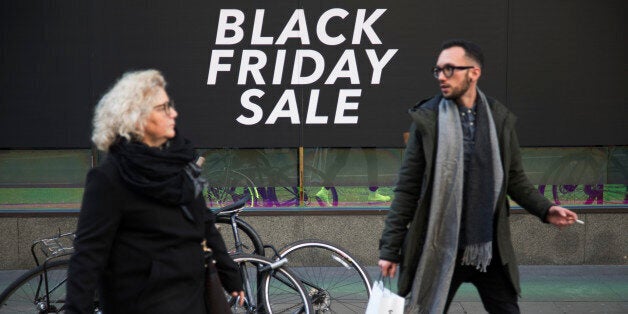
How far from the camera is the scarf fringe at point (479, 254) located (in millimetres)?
4078

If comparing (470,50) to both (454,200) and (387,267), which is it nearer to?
(454,200)

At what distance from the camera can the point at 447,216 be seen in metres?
4.07

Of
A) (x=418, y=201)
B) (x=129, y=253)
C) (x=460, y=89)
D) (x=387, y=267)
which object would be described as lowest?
(x=387, y=267)

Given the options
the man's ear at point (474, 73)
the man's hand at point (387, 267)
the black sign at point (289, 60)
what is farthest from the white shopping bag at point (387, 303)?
the black sign at point (289, 60)

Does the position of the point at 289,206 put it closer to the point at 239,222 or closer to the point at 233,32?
the point at 233,32

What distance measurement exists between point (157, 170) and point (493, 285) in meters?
1.99

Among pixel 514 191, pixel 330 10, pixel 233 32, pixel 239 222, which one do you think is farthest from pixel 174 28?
pixel 514 191

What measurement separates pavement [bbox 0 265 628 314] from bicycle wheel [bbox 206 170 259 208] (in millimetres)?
1505

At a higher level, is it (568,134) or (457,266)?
(568,134)

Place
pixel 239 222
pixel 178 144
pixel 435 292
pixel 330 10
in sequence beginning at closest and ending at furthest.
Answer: pixel 178 144 → pixel 435 292 → pixel 239 222 → pixel 330 10

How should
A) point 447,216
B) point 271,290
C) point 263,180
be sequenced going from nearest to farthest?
point 447,216
point 271,290
point 263,180

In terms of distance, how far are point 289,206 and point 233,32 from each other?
188 centimetres

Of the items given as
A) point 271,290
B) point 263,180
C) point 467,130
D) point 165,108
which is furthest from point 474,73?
point 263,180

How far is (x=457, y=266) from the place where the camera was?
424cm
